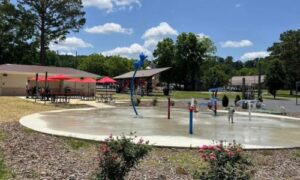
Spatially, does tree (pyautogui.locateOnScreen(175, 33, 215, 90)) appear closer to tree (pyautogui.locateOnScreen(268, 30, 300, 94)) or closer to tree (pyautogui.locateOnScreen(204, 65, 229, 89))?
tree (pyautogui.locateOnScreen(204, 65, 229, 89))

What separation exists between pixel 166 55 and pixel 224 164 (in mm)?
66786

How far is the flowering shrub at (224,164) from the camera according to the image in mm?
4131

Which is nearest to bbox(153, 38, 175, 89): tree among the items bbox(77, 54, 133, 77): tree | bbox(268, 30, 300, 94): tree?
bbox(77, 54, 133, 77): tree

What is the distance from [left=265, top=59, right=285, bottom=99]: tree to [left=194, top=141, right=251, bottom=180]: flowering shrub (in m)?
45.9

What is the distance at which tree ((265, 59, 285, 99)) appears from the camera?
48688 millimetres

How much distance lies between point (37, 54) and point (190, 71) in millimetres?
27153

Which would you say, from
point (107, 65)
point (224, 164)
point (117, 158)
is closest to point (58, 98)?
point (117, 158)

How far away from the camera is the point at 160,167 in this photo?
6926 mm

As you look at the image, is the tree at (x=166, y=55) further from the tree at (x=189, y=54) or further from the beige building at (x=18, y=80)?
the beige building at (x=18, y=80)

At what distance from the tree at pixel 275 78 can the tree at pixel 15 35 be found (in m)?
32.6

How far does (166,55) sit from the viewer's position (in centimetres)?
7081

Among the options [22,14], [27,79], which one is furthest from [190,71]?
[27,79]

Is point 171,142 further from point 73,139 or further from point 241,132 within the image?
point 241,132

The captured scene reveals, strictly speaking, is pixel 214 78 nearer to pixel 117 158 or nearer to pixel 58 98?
pixel 58 98
